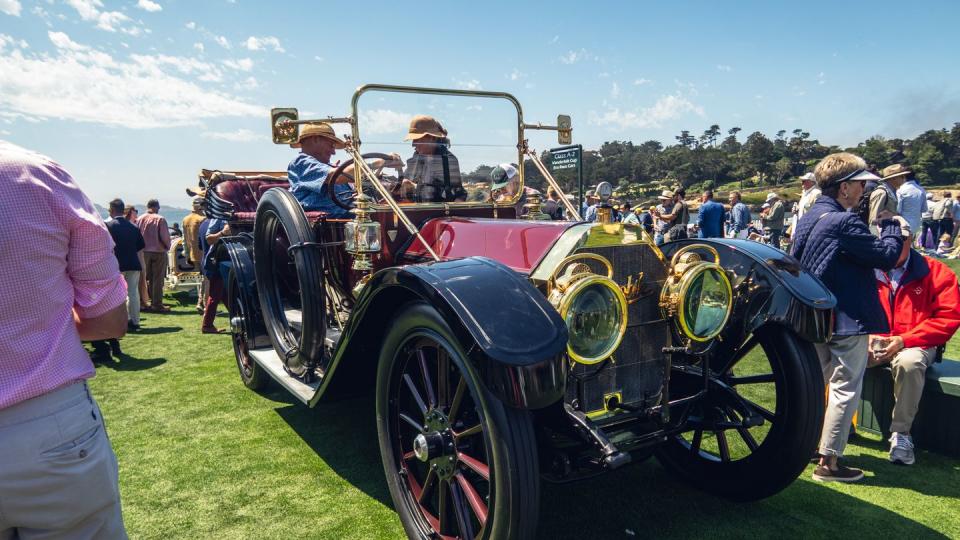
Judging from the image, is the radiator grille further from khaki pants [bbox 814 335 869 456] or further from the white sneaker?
the white sneaker

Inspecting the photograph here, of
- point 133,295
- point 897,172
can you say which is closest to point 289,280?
point 133,295

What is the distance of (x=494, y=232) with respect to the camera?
290cm

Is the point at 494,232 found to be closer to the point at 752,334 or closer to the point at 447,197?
the point at 447,197

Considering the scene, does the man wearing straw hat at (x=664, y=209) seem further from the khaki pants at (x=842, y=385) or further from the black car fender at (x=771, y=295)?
the black car fender at (x=771, y=295)

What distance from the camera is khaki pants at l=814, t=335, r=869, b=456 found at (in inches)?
115

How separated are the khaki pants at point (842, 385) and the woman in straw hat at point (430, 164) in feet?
7.73

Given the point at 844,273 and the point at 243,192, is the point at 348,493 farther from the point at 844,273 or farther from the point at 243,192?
the point at 243,192

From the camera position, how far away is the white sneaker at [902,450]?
3180mm

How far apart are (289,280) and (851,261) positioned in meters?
3.68

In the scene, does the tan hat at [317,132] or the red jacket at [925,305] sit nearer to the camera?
the red jacket at [925,305]

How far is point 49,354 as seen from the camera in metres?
1.35

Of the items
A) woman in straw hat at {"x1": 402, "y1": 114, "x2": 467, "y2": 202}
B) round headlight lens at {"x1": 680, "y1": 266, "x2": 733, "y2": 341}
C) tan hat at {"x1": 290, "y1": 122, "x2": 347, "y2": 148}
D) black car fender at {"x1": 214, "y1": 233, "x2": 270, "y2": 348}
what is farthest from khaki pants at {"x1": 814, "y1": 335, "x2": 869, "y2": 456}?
black car fender at {"x1": 214, "y1": 233, "x2": 270, "y2": 348}

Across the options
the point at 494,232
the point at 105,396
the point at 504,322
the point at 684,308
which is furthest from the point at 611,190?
the point at 105,396

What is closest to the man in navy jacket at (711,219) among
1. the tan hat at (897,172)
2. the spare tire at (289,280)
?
the tan hat at (897,172)
